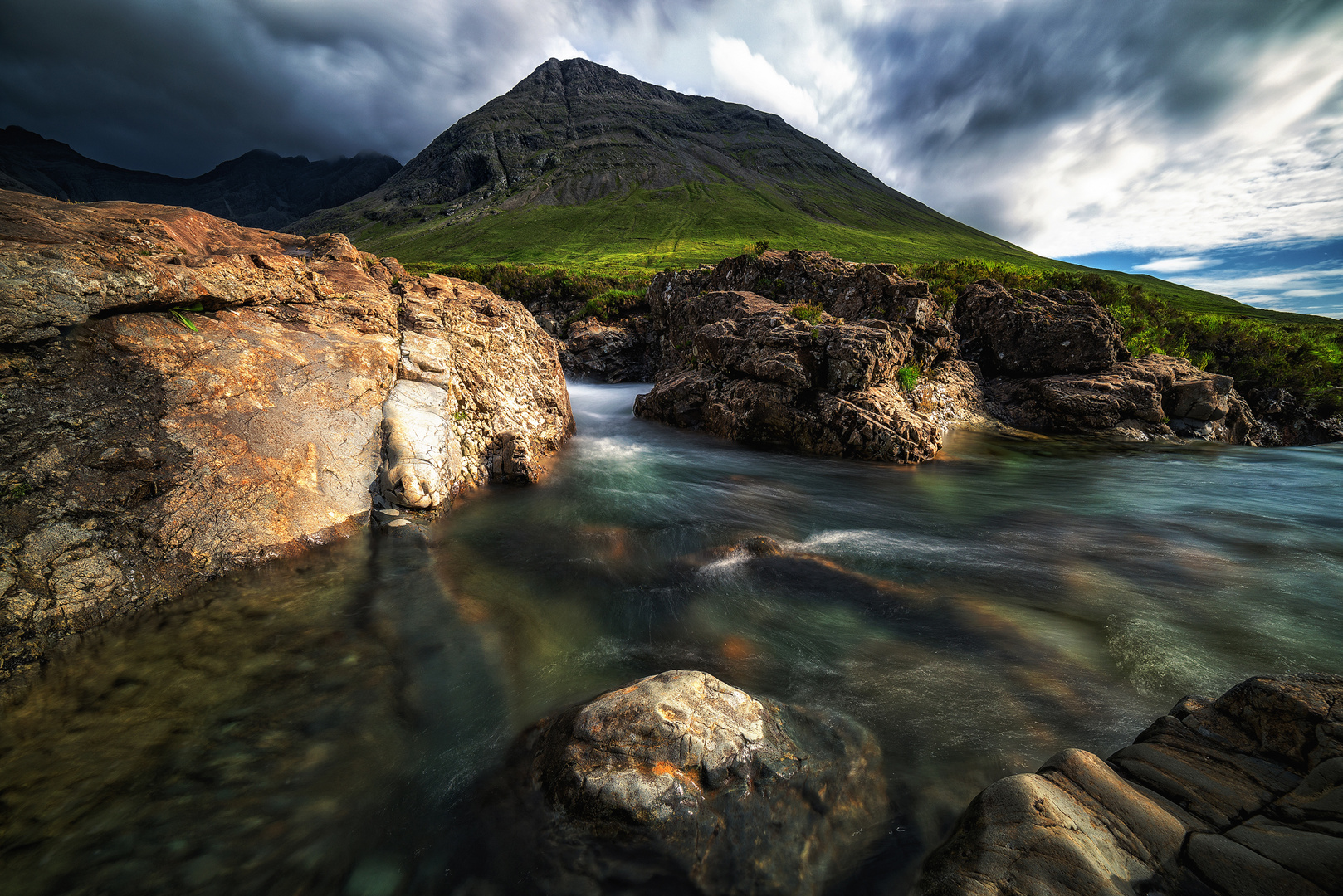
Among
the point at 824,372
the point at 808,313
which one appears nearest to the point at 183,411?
the point at 824,372

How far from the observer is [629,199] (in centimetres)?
11856

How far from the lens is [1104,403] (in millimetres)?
13734

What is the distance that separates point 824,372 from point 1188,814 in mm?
10551

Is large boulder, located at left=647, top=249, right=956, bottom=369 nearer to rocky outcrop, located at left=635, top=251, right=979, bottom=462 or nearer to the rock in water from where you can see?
rocky outcrop, located at left=635, top=251, right=979, bottom=462

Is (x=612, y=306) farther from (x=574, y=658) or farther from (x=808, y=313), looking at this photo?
(x=574, y=658)

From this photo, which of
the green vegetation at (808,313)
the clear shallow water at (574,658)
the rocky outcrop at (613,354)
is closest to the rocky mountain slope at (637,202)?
the rocky outcrop at (613,354)

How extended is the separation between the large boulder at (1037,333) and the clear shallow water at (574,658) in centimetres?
746

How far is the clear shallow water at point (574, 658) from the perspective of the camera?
301 cm

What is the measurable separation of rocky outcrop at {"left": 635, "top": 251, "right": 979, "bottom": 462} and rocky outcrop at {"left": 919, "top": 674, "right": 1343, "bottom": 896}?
8.83 m

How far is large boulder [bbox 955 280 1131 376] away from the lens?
14.9 meters

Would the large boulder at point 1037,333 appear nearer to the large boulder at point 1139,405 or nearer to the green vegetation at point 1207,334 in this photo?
the large boulder at point 1139,405

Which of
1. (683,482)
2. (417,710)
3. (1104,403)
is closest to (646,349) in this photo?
(683,482)

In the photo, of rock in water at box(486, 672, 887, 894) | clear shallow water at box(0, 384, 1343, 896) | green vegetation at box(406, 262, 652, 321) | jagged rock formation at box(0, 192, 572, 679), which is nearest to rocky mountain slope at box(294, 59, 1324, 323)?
green vegetation at box(406, 262, 652, 321)

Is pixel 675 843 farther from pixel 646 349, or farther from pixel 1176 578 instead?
pixel 646 349
